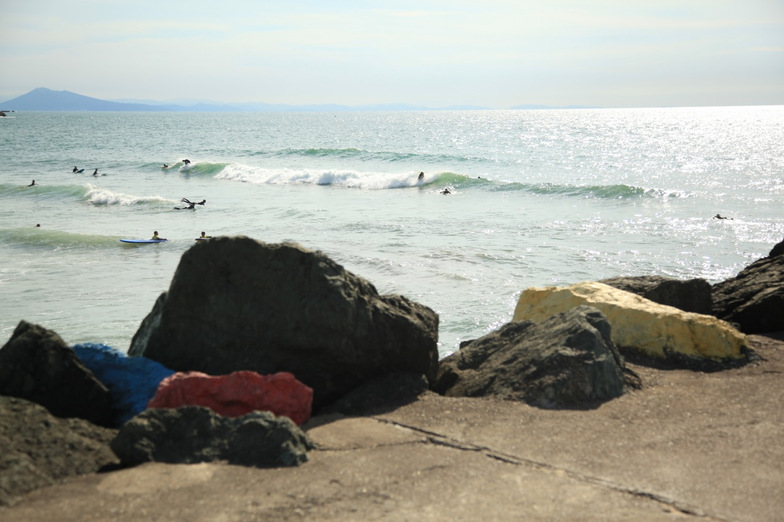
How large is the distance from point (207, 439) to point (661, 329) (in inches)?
160

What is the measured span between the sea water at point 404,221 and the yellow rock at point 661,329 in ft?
12.7

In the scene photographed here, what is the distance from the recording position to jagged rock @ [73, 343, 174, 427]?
5.11m

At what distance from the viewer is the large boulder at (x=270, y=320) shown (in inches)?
209

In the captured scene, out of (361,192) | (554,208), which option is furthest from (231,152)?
(554,208)

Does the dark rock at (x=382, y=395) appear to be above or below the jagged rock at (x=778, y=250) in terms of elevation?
below

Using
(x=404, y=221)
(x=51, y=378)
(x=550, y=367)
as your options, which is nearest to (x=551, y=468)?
(x=550, y=367)

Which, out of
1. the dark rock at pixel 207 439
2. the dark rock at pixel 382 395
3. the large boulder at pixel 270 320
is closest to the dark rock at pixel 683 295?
the dark rock at pixel 382 395

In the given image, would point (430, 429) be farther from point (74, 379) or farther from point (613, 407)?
point (74, 379)

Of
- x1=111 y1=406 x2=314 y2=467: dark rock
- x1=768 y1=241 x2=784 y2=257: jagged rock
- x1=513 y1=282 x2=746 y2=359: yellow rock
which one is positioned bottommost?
x1=111 y1=406 x2=314 y2=467: dark rock

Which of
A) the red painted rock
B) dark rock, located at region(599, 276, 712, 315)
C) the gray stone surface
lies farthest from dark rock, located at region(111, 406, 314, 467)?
dark rock, located at region(599, 276, 712, 315)

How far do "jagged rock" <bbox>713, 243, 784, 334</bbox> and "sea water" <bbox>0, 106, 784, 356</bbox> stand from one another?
12.3 ft

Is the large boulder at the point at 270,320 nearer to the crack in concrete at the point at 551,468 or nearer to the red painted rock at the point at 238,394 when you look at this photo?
the red painted rock at the point at 238,394

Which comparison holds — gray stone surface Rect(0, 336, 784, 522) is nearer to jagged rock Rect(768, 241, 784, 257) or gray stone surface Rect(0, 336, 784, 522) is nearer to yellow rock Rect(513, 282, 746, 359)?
yellow rock Rect(513, 282, 746, 359)

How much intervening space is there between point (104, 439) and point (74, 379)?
76 centimetres
